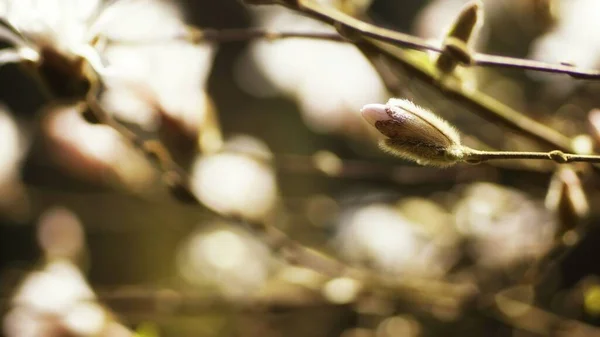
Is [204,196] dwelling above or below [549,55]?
below

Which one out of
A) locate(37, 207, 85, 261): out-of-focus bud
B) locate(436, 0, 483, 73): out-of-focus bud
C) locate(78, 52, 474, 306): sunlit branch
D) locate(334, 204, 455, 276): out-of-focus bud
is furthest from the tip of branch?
locate(37, 207, 85, 261): out-of-focus bud

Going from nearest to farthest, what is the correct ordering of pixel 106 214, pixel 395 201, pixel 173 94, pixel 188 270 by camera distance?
pixel 173 94 → pixel 395 201 → pixel 188 270 → pixel 106 214

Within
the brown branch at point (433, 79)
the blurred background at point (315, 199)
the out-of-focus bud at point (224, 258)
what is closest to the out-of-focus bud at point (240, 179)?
the blurred background at point (315, 199)

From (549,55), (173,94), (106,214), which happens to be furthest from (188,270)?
(549,55)

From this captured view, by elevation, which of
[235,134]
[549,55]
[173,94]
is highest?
[235,134]

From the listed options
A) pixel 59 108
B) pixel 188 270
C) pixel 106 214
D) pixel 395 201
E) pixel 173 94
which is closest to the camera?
pixel 173 94

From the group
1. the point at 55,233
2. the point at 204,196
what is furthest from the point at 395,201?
the point at 55,233

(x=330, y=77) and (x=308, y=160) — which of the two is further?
(x=330, y=77)

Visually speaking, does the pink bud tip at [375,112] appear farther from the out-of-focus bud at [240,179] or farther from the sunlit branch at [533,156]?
the out-of-focus bud at [240,179]

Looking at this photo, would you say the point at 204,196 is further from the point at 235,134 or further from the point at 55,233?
the point at 235,134

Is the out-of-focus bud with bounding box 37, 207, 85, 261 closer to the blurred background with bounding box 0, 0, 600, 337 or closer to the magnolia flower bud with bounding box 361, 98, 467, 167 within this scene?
the blurred background with bounding box 0, 0, 600, 337
